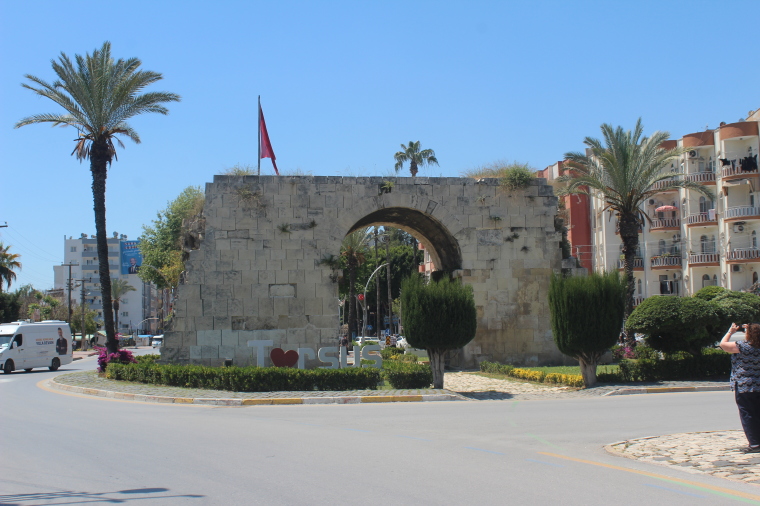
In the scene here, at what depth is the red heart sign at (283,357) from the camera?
2103cm

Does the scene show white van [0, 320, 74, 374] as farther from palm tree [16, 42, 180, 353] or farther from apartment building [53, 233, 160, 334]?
apartment building [53, 233, 160, 334]

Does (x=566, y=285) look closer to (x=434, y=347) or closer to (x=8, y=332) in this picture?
(x=434, y=347)

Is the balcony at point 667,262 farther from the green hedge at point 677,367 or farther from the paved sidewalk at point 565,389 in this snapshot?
the paved sidewalk at point 565,389

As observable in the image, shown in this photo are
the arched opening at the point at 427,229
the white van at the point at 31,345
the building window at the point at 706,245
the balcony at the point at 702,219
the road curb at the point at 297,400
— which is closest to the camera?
the road curb at the point at 297,400

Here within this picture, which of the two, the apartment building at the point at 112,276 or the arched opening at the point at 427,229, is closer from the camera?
the arched opening at the point at 427,229

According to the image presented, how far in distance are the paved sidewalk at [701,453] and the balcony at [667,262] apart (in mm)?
43192

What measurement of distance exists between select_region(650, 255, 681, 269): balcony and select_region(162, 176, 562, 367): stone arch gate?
99.0 ft

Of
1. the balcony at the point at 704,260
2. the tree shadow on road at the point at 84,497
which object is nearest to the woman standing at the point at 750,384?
the tree shadow on road at the point at 84,497

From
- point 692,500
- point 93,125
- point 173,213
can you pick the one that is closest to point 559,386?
point 692,500

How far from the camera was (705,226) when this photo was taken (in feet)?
157

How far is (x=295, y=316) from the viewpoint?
2222 centimetres

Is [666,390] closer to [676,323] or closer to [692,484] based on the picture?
[676,323]

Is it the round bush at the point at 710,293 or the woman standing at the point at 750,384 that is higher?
the round bush at the point at 710,293

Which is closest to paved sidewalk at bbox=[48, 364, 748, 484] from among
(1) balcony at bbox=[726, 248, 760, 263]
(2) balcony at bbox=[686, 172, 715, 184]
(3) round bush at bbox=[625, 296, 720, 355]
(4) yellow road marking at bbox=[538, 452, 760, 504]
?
(4) yellow road marking at bbox=[538, 452, 760, 504]
